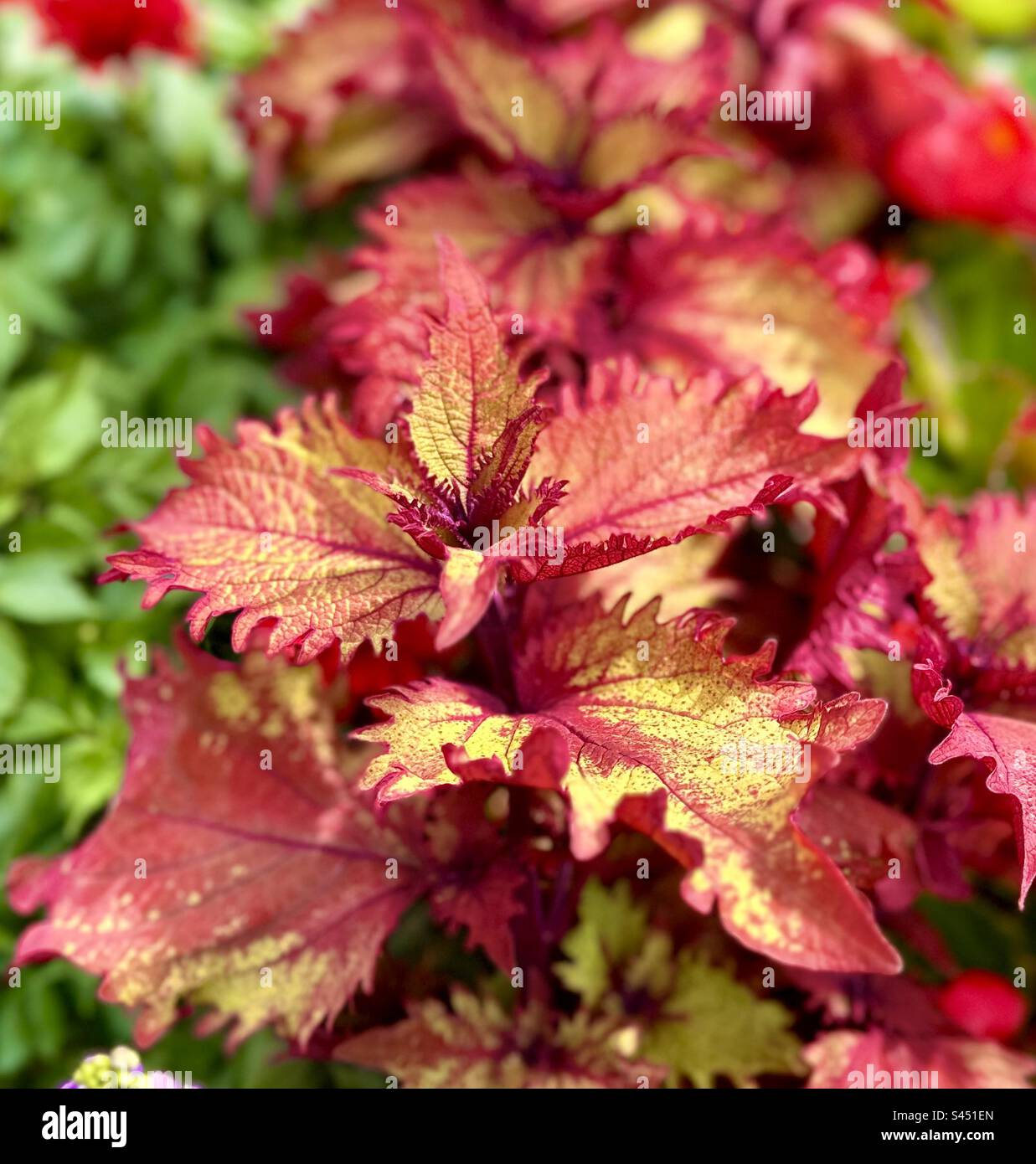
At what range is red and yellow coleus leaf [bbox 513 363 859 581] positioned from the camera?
567 mm

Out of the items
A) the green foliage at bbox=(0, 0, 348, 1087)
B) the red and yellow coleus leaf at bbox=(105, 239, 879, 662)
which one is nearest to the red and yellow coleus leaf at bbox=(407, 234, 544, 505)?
the red and yellow coleus leaf at bbox=(105, 239, 879, 662)

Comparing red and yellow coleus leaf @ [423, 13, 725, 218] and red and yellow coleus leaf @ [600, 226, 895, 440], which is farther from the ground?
red and yellow coleus leaf @ [423, 13, 725, 218]

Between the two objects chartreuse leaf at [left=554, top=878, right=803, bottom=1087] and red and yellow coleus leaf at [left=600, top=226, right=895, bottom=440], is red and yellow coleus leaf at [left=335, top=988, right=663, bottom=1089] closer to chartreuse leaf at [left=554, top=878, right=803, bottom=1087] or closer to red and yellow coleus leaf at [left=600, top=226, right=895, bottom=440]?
chartreuse leaf at [left=554, top=878, right=803, bottom=1087]

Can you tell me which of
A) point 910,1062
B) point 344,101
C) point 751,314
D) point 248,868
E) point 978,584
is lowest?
point 910,1062

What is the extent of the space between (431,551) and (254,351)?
1.94 feet

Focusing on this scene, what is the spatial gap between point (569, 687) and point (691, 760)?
8cm

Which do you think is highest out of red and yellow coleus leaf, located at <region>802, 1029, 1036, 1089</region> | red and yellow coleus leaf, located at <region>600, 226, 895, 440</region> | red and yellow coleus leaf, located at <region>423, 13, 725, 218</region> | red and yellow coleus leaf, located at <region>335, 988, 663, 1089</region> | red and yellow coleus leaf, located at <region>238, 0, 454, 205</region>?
red and yellow coleus leaf, located at <region>238, 0, 454, 205</region>

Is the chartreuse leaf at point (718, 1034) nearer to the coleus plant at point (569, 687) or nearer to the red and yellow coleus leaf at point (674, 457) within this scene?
the coleus plant at point (569, 687)

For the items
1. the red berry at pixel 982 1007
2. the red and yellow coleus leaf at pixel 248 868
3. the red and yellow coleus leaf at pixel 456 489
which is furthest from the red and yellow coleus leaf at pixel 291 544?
the red berry at pixel 982 1007

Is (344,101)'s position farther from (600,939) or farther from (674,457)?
(600,939)

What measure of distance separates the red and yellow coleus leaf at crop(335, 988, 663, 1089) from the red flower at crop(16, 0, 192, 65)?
815 millimetres

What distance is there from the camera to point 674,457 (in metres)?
0.58

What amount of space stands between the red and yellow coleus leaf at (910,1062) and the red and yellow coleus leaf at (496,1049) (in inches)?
3.9

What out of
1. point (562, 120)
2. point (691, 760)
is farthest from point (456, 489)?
point (562, 120)
